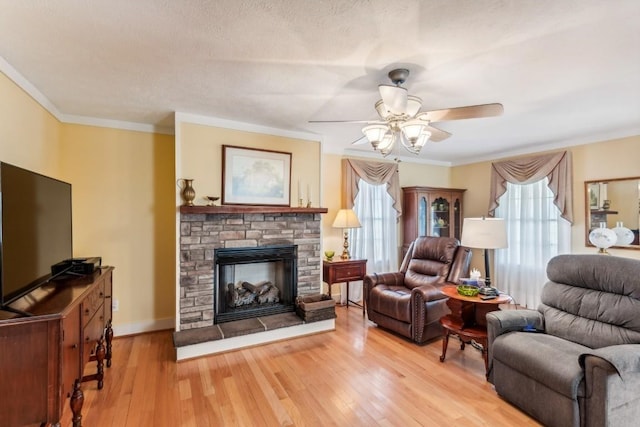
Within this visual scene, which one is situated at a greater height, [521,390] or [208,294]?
[208,294]

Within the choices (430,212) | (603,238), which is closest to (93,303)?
(430,212)

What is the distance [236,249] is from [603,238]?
14.2 feet

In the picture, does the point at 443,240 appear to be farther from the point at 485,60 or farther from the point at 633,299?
the point at 485,60

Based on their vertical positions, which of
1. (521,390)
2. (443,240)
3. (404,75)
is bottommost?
(521,390)

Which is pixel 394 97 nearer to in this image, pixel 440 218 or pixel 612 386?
pixel 612 386

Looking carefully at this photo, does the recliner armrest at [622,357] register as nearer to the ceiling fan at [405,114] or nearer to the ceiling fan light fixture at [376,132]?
the ceiling fan at [405,114]

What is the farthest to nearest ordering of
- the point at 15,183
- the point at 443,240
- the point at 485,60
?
1. the point at 443,240
2. the point at 485,60
3. the point at 15,183

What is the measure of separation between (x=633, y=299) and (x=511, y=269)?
276 cm

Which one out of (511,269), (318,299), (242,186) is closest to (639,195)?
(511,269)

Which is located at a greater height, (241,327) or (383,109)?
(383,109)

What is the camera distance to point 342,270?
4039 mm

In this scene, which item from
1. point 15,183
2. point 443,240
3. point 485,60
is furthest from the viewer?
point 443,240

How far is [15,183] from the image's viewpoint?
1.58m

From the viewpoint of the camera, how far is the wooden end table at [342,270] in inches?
157
